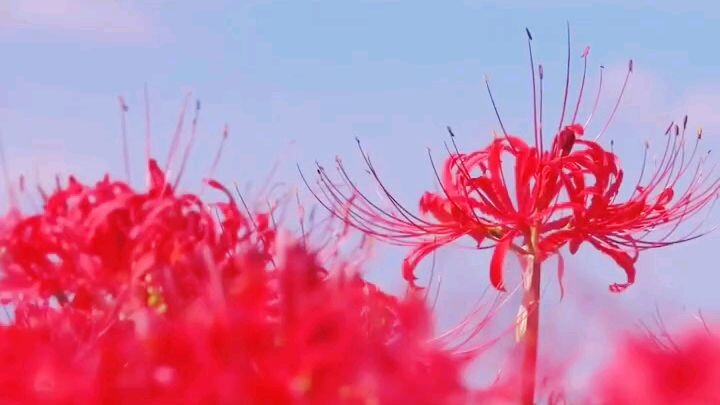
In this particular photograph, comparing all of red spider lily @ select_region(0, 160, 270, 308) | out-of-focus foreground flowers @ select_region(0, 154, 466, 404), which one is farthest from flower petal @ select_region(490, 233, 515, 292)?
out-of-focus foreground flowers @ select_region(0, 154, 466, 404)

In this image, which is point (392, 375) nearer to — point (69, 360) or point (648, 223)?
point (69, 360)

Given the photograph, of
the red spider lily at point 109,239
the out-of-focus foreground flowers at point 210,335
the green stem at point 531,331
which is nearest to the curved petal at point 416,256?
the green stem at point 531,331

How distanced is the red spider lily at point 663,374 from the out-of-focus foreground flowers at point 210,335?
0.17 m

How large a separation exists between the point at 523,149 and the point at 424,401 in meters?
1.75

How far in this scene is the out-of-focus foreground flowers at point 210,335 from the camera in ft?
4.28

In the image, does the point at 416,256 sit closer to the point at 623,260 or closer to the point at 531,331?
the point at 623,260

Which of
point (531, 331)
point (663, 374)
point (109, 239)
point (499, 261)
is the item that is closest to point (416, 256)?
point (499, 261)

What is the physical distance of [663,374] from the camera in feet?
4.67

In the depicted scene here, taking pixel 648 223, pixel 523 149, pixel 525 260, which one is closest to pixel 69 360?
pixel 525 260

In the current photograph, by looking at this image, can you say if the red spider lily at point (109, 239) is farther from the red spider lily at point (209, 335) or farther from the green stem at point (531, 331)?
the green stem at point (531, 331)

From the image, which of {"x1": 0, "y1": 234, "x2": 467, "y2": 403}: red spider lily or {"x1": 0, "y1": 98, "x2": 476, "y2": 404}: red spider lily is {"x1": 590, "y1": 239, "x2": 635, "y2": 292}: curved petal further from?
{"x1": 0, "y1": 234, "x2": 467, "y2": 403}: red spider lily

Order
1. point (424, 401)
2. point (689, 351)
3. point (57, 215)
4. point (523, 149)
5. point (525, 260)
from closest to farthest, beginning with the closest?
point (424, 401) → point (689, 351) → point (57, 215) → point (525, 260) → point (523, 149)

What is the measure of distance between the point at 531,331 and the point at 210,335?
92 cm

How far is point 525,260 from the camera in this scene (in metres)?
2.80
